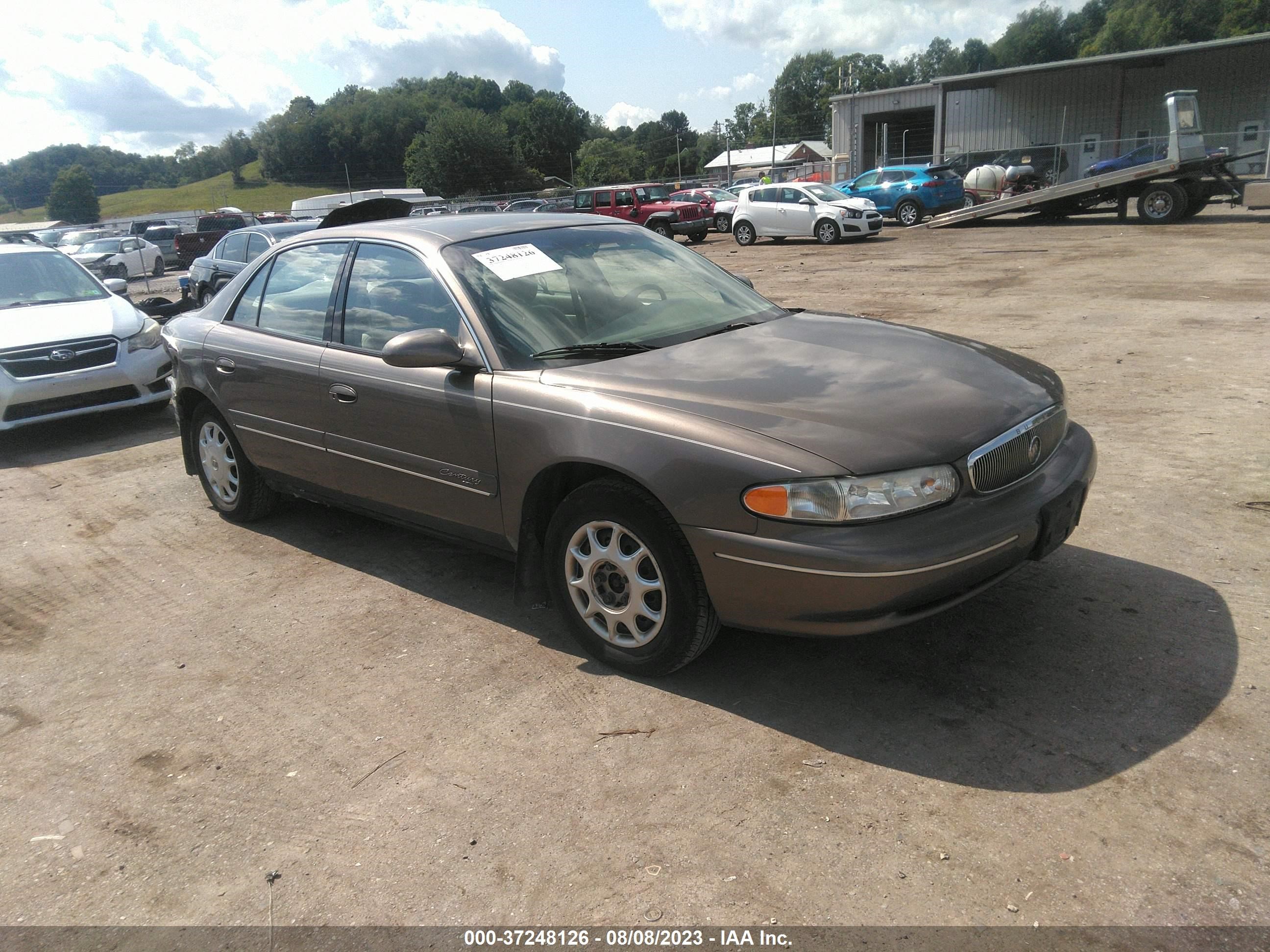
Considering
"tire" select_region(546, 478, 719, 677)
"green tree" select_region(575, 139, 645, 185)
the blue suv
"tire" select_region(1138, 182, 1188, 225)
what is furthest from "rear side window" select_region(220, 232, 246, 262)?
"green tree" select_region(575, 139, 645, 185)

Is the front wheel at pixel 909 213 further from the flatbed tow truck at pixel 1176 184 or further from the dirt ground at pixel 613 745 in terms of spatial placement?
the dirt ground at pixel 613 745

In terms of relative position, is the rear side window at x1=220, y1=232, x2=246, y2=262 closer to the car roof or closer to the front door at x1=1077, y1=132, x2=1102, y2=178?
the car roof

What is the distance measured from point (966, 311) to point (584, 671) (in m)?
9.37

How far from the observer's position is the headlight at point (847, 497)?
9.51 ft

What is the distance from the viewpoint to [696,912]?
7.75 feet

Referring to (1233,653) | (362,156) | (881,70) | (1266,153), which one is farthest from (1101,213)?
(881,70)

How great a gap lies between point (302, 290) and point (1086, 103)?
4345 centimetres

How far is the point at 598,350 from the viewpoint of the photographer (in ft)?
12.3

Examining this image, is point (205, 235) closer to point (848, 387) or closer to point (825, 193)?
point (825, 193)

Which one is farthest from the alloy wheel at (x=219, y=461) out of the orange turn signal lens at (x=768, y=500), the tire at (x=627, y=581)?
the orange turn signal lens at (x=768, y=500)

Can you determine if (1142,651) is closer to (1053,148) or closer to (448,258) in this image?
(448,258)

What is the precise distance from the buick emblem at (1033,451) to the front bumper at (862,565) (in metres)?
0.24

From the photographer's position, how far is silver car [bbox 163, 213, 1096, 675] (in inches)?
116

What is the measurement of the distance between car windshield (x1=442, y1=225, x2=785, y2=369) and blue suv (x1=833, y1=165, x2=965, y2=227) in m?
24.5
